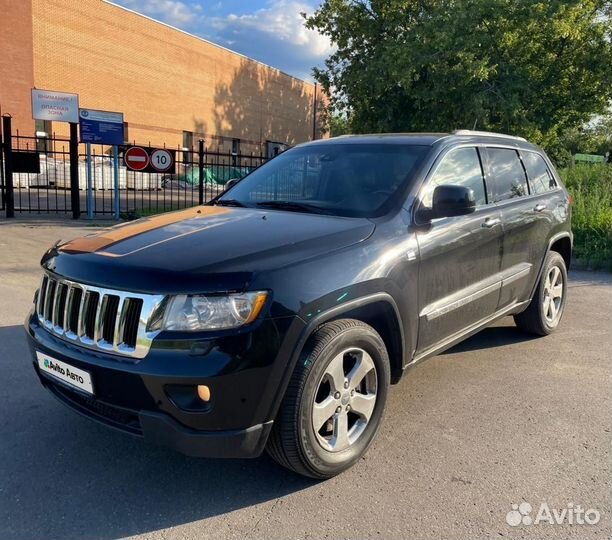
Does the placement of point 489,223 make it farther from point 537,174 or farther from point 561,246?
point 561,246

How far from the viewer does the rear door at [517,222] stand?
431 cm

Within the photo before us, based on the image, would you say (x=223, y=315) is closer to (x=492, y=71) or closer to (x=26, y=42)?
(x=492, y=71)

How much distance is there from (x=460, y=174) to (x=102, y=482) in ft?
9.94

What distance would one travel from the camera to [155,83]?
37062mm

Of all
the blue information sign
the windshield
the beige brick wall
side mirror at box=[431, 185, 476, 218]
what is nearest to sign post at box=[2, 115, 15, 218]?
the blue information sign

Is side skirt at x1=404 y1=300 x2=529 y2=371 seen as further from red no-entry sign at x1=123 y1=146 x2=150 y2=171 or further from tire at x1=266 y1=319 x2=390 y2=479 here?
red no-entry sign at x1=123 y1=146 x2=150 y2=171

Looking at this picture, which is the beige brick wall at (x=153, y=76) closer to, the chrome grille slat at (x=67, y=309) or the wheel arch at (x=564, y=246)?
the wheel arch at (x=564, y=246)

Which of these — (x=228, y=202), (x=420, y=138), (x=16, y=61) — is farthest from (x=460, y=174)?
(x=16, y=61)

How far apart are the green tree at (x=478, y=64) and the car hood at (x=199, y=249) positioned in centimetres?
1692

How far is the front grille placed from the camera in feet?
7.93

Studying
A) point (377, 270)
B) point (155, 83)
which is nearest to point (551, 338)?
point (377, 270)

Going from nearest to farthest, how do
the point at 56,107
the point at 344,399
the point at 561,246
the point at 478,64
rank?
the point at 344,399, the point at 561,246, the point at 56,107, the point at 478,64

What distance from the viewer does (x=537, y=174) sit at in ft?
16.9

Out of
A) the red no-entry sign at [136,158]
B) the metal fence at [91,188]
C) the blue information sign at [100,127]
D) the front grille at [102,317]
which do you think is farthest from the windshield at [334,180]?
the blue information sign at [100,127]
